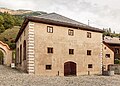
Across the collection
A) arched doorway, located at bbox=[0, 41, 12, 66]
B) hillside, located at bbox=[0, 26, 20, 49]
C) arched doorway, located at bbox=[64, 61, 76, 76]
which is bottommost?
arched doorway, located at bbox=[64, 61, 76, 76]

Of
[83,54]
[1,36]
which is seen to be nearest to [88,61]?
[83,54]

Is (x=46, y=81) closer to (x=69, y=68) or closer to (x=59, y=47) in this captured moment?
(x=59, y=47)

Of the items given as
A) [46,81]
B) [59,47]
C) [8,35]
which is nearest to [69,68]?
[59,47]

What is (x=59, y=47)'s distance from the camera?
89.3 ft

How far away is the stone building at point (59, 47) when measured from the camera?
989 inches

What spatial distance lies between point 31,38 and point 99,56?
39.5ft

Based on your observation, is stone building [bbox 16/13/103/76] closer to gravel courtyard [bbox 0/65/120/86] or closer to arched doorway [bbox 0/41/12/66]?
gravel courtyard [bbox 0/65/120/86]

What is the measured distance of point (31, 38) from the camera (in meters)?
24.9

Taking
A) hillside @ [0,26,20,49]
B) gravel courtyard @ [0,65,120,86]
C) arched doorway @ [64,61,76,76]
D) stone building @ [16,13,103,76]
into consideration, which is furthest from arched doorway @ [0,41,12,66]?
hillside @ [0,26,20,49]

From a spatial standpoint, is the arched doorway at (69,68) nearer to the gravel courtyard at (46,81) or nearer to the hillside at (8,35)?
the gravel courtyard at (46,81)

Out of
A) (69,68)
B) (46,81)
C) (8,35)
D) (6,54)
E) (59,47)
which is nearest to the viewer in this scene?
(46,81)

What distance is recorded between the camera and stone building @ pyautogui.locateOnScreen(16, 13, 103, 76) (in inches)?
989

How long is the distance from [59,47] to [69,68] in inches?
139

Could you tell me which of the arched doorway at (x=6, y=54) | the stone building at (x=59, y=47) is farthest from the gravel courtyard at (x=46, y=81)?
the arched doorway at (x=6, y=54)
